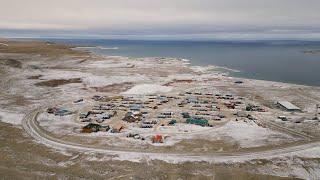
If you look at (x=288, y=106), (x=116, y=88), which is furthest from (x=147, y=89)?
(x=288, y=106)

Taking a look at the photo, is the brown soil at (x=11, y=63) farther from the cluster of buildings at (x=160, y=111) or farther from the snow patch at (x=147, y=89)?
the cluster of buildings at (x=160, y=111)

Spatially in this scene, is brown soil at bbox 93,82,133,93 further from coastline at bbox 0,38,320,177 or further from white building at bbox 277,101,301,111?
white building at bbox 277,101,301,111

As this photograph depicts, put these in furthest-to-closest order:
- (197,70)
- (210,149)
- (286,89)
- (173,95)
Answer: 1. (197,70)
2. (286,89)
3. (173,95)
4. (210,149)

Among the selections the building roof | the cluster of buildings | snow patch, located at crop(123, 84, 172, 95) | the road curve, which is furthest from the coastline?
the building roof

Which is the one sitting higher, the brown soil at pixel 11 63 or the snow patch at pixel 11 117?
the brown soil at pixel 11 63

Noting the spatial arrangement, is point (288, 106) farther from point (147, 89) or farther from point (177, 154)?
point (177, 154)

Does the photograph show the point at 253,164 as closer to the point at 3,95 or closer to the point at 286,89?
the point at 286,89

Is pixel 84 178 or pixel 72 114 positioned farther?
pixel 72 114

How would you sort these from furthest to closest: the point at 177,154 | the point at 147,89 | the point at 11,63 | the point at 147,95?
the point at 11,63 → the point at 147,89 → the point at 147,95 → the point at 177,154

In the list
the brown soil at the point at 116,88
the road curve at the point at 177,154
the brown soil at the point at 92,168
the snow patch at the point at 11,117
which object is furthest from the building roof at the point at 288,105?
the snow patch at the point at 11,117

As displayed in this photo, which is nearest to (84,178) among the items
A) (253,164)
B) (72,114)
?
(253,164)

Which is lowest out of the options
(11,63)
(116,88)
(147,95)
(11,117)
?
(116,88)
